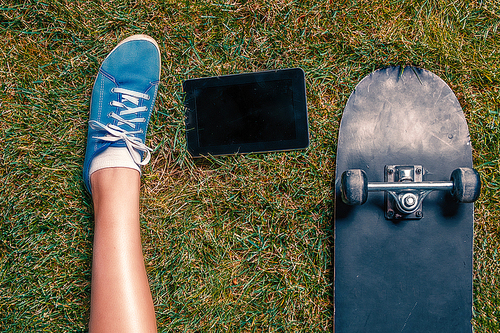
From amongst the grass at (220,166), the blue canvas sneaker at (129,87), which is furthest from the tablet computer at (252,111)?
the blue canvas sneaker at (129,87)

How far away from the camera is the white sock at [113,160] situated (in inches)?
65.1

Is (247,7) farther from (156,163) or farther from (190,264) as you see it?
(190,264)

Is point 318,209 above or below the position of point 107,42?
below

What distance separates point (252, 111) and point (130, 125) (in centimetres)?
70

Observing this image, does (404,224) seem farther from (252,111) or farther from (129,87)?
(129,87)

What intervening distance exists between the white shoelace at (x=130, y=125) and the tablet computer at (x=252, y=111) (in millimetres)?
314

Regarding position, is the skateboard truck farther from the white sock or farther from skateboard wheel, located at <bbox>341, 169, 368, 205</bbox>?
the white sock

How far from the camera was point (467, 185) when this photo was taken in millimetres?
1447

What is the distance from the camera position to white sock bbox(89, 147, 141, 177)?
5.42 ft

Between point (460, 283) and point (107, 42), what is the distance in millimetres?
2363

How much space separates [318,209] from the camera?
1.72 m

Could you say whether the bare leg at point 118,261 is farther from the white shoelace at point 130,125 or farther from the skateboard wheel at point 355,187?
the skateboard wheel at point 355,187

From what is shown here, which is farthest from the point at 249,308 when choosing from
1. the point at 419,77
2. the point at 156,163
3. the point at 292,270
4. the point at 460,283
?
the point at 419,77

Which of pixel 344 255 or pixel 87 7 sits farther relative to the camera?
pixel 87 7
